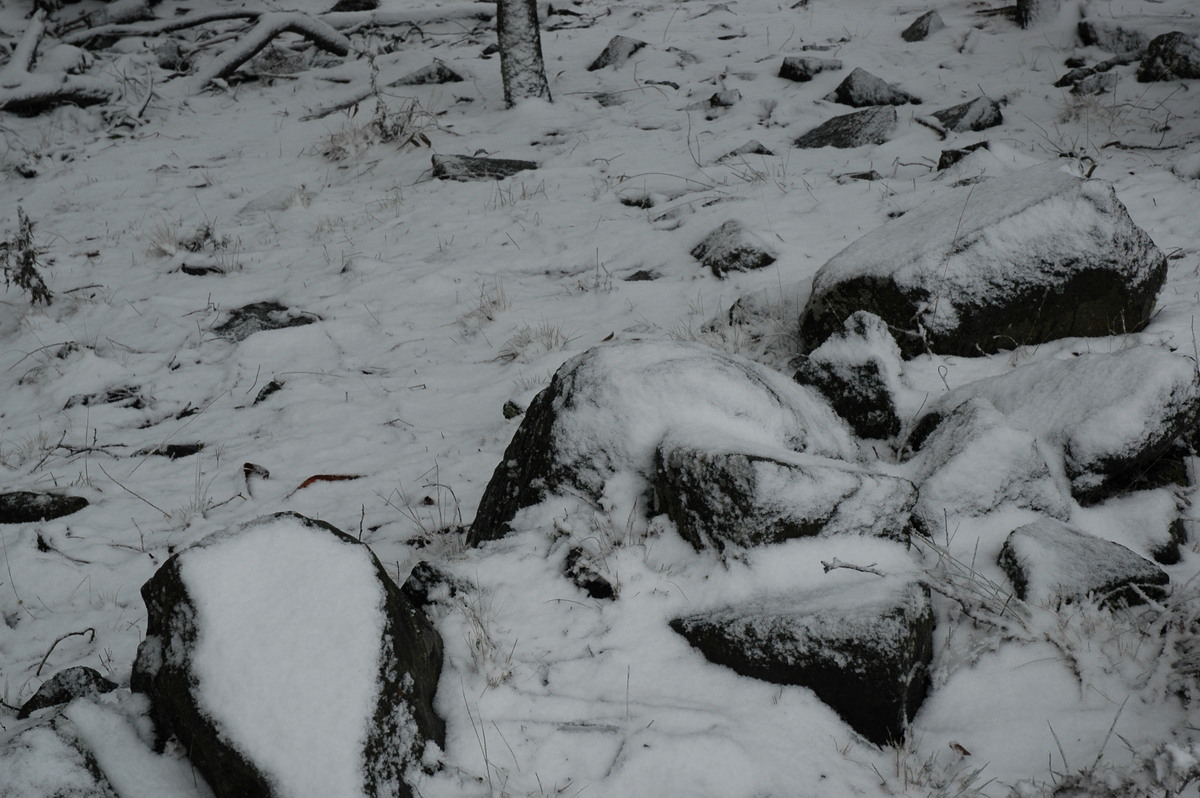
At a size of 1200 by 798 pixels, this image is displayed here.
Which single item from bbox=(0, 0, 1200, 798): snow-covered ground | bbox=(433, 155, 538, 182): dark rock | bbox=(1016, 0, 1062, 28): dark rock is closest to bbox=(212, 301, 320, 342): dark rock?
bbox=(0, 0, 1200, 798): snow-covered ground

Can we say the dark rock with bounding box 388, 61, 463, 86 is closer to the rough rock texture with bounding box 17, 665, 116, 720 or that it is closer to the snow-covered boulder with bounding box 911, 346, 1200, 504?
the snow-covered boulder with bounding box 911, 346, 1200, 504

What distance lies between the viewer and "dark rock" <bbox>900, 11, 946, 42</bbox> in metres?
8.93

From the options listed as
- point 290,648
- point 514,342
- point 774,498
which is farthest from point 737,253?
point 290,648

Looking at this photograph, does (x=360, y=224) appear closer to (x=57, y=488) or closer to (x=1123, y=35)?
(x=57, y=488)

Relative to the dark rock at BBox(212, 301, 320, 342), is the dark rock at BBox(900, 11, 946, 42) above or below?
above

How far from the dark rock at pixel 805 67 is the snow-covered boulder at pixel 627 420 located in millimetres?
6191

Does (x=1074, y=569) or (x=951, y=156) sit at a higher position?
(x=1074, y=569)

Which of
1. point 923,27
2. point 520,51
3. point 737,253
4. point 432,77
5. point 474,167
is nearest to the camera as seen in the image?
point 737,253

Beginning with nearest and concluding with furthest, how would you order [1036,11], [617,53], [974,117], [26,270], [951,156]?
[26,270] < [951,156] < [974,117] < [1036,11] < [617,53]

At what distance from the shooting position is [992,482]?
271cm

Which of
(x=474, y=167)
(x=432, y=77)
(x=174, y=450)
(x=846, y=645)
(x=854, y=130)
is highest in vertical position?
(x=846, y=645)

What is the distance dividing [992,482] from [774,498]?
82 centimetres

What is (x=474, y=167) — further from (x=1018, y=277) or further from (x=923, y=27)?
(x=923, y=27)

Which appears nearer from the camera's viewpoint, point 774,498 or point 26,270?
point 774,498
